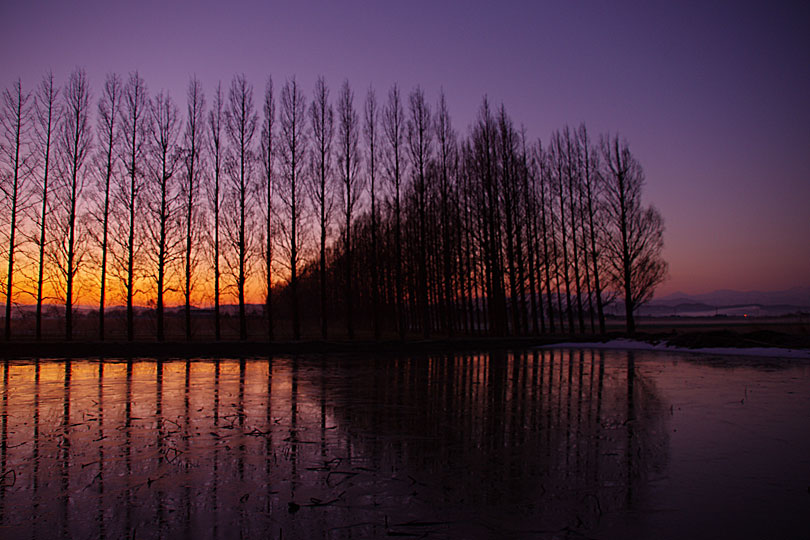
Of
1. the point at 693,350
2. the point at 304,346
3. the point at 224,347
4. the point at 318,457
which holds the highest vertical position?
the point at 318,457

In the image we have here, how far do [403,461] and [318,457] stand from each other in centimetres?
93

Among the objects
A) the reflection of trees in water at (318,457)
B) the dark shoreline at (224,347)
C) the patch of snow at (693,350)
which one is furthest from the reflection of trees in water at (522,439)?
the patch of snow at (693,350)

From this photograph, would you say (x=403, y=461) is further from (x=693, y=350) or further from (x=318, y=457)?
(x=693, y=350)

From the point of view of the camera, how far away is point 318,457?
5430mm

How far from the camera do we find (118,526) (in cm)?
361

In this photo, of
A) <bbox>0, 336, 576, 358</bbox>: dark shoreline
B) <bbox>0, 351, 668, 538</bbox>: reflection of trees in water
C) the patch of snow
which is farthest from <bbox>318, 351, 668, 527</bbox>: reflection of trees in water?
the patch of snow

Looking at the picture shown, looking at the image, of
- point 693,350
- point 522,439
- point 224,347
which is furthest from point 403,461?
point 693,350

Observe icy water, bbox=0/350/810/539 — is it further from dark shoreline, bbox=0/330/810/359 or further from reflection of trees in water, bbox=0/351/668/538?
dark shoreline, bbox=0/330/810/359

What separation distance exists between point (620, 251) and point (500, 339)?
41.7ft

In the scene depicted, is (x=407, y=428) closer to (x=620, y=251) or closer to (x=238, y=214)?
(x=238, y=214)

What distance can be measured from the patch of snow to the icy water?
31.5 feet

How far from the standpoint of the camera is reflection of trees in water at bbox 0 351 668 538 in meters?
3.80

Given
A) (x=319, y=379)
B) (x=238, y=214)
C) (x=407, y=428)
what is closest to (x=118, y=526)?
(x=407, y=428)

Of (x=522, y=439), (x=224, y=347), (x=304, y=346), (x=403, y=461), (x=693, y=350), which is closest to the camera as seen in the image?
(x=403, y=461)
